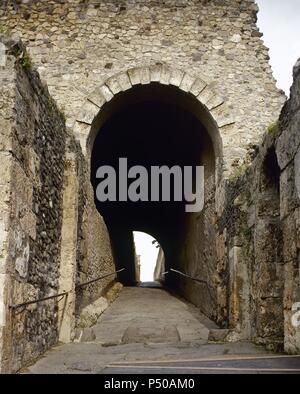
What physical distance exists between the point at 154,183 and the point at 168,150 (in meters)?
1.00

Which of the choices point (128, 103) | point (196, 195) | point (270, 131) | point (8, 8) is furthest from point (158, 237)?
point (270, 131)

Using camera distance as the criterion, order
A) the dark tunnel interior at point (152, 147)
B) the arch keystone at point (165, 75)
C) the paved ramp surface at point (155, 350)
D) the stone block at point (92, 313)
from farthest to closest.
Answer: the dark tunnel interior at point (152, 147)
the arch keystone at point (165, 75)
the stone block at point (92, 313)
the paved ramp surface at point (155, 350)

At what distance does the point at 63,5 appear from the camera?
10320 millimetres

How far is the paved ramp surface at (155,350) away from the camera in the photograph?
5.25 m

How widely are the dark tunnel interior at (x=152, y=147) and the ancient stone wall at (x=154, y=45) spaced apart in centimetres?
77

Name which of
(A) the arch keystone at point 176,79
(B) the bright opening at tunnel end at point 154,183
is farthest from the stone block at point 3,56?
(B) the bright opening at tunnel end at point 154,183

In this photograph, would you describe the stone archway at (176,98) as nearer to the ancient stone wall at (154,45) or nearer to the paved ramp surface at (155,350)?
the ancient stone wall at (154,45)

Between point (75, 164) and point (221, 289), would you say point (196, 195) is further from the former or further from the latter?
point (75, 164)

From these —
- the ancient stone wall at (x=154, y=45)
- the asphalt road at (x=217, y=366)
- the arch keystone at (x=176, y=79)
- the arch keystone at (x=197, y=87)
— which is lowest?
the asphalt road at (x=217, y=366)

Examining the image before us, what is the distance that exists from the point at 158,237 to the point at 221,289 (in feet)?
36.8

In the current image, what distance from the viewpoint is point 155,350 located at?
677cm

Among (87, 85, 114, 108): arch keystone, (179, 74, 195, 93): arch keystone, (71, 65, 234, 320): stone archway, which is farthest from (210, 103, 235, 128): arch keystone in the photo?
(87, 85, 114, 108): arch keystone

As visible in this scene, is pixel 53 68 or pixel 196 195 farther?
pixel 196 195

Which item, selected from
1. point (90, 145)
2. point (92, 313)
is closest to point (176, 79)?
point (90, 145)
